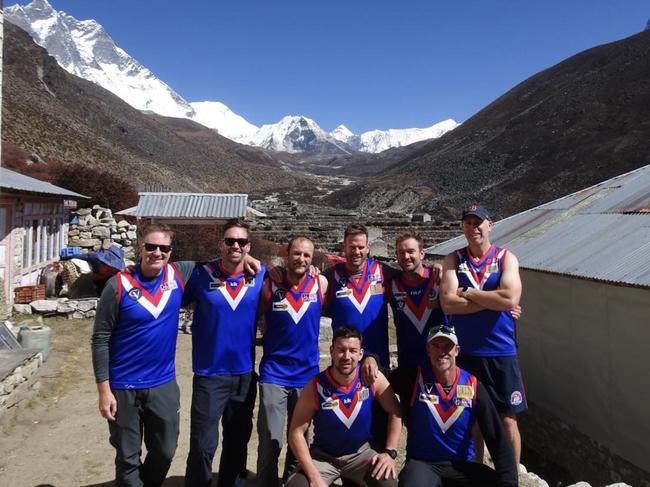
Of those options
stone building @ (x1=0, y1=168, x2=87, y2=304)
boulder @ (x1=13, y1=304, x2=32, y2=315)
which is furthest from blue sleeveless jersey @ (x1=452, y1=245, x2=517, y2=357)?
boulder @ (x1=13, y1=304, x2=32, y2=315)

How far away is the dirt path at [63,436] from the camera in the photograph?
16.8 feet

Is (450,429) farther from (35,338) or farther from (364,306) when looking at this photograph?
(35,338)

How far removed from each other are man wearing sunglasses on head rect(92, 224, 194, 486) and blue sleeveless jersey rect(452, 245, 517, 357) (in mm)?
2235

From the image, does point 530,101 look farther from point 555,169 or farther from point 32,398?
point 32,398

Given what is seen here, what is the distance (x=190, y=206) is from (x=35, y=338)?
7.81 meters

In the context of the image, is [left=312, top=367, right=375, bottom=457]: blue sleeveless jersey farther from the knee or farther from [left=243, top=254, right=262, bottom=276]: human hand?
the knee

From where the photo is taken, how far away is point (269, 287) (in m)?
3.88

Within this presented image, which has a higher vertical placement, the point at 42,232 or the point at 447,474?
the point at 42,232

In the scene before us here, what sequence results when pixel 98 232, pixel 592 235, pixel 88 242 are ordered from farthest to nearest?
pixel 98 232, pixel 88 242, pixel 592 235

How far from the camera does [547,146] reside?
58406mm

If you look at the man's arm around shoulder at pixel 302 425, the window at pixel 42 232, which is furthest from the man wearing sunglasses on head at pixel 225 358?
the window at pixel 42 232

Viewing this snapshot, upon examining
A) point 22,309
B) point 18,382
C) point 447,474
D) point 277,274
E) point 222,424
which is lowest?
point 18,382

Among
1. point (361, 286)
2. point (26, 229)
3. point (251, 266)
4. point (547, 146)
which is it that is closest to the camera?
point (251, 266)

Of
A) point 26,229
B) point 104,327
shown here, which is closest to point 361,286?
point 104,327
